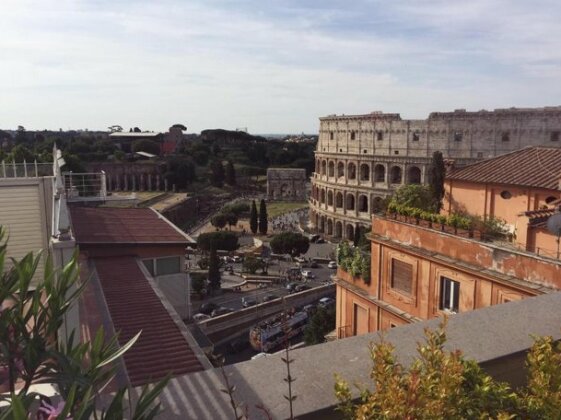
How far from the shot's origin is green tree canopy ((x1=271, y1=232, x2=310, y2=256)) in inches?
1660

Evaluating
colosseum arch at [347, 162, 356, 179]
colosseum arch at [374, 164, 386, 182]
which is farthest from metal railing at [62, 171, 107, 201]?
colosseum arch at [347, 162, 356, 179]

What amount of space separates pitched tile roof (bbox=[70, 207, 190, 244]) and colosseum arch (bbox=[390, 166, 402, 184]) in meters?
36.2

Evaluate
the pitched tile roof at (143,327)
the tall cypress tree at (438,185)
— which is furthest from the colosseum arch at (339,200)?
the pitched tile roof at (143,327)

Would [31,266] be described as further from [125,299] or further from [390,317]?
[390,317]

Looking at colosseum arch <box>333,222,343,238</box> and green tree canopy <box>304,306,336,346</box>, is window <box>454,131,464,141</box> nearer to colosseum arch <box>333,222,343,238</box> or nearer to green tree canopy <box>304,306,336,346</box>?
colosseum arch <box>333,222,343,238</box>

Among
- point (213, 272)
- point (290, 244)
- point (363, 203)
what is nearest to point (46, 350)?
point (213, 272)

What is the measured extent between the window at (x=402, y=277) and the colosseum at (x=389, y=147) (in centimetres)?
3287

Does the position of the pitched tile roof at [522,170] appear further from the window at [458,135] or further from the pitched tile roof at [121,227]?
the window at [458,135]

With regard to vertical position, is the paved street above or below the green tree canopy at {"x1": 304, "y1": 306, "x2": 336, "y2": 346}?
below

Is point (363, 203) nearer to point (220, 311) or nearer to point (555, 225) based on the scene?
point (220, 311)

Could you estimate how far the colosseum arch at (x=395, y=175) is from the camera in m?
48.0

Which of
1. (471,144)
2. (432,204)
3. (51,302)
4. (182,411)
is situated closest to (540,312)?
(182,411)

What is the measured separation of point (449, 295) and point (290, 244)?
3147cm

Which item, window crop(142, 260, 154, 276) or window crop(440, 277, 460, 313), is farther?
window crop(142, 260, 154, 276)
